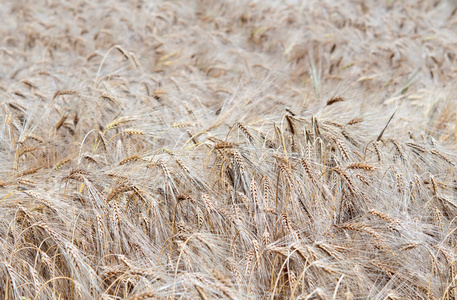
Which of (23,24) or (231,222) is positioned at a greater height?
(23,24)

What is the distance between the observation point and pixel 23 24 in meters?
5.71

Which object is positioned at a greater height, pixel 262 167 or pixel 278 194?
pixel 262 167

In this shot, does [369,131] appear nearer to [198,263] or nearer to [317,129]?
[317,129]

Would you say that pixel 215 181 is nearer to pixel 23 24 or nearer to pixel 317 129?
pixel 317 129

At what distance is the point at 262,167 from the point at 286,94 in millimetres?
2052

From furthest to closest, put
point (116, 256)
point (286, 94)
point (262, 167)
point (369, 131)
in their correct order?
point (286, 94) → point (369, 131) → point (262, 167) → point (116, 256)

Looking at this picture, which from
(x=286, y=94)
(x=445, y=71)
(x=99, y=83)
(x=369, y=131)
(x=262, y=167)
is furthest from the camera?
(x=445, y=71)

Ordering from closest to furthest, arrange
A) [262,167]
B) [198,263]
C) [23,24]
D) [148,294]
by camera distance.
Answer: [148,294] < [198,263] < [262,167] < [23,24]

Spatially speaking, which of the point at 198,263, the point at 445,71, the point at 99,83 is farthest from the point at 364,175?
the point at 445,71

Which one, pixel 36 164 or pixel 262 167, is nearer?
pixel 262 167

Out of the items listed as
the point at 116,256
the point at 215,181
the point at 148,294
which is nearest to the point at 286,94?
the point at 215,181

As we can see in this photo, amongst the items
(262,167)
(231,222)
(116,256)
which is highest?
(262,167)

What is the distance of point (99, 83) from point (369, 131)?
2181mm

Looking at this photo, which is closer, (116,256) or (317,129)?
(116,256)
